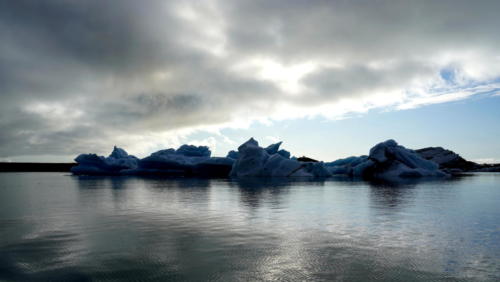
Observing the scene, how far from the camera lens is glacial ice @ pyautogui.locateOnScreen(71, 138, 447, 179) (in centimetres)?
4078

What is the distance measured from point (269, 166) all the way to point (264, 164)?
29.3 inches

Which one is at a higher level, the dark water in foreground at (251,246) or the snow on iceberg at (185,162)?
the snow on iceberg at (185,162)

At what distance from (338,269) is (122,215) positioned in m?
7.07

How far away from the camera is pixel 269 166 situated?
139 feet

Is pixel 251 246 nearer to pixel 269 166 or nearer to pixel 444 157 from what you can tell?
pixel 269 166

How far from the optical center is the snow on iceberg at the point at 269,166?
41781mm

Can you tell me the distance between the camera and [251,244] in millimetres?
6043

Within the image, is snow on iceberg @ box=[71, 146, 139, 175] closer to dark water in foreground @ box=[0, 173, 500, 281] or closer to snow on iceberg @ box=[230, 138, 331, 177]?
snow on iceberg @ box=[230, 138, 331, 177]

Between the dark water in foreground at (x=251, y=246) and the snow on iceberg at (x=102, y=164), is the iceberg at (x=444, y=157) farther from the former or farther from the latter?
the dark water in foreground at (x=251, y=246)

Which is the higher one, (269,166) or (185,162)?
(185,162)

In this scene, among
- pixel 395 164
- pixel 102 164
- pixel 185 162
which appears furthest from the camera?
pixel 102 164

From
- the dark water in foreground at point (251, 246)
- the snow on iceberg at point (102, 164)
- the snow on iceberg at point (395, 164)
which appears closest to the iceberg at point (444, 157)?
the snow on iceberg at point (395, 164)

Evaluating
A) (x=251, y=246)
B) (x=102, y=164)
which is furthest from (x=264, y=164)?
(x=251, y=246)

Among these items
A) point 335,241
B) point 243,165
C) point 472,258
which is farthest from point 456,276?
point 243,165
